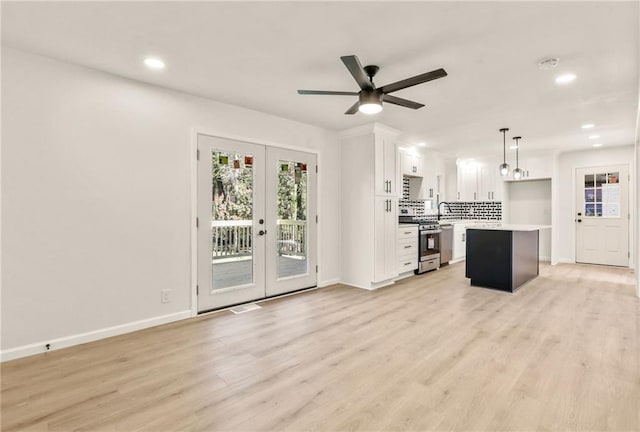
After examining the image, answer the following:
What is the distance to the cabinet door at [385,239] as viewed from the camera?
4.89m

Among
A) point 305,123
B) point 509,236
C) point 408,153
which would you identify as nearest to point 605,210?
point 509,236

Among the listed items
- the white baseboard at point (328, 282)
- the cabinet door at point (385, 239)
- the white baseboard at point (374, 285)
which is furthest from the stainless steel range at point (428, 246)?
the white baseboard at point (328, 282)

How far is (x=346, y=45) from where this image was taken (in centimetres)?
251

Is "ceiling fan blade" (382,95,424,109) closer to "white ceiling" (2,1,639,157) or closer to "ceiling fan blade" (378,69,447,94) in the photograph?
"ceiling fan blade" (378,69,447,94)

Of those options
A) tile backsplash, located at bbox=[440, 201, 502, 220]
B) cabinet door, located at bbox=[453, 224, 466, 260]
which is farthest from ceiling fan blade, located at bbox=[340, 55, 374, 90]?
tile backsplash, located at bbox=[440, 201, 502, 220]

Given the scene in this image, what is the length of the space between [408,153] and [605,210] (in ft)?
14.2

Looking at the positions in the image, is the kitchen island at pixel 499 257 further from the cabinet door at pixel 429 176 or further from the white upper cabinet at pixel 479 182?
the white upper cabinet at pixel 479 182

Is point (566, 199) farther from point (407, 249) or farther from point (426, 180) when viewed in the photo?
point (407, 249)

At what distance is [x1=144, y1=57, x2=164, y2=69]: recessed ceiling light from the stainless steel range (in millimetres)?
4775

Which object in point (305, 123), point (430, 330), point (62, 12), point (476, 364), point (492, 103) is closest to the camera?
point (62, 12)

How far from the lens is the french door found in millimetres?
3723

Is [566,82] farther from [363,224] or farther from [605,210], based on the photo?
[605,210]

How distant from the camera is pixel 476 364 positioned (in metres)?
2.46

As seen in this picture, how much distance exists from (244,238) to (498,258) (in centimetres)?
365
